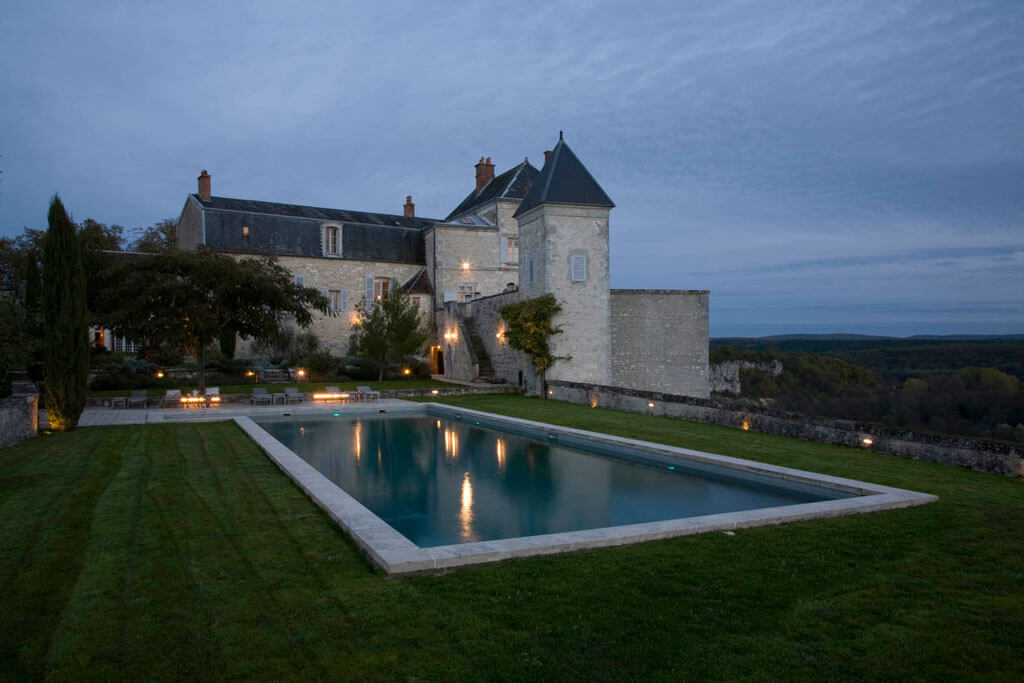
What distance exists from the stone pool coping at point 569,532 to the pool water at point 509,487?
0.26m

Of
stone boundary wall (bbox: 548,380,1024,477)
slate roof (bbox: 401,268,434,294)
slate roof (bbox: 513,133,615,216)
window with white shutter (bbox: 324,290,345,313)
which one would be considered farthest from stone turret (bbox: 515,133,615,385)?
window with white shutter (bbox: 324,290,345,313)

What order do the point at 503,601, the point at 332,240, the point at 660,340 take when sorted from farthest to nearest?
the point at 332,240 → the point at 660,340 → the point at 503,601

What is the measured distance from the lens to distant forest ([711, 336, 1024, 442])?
2334 centimetres

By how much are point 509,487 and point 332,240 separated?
22.8 m

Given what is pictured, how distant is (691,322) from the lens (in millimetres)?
21172

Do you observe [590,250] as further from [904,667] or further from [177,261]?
[904,667]

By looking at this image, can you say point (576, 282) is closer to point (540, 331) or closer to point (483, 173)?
point (540, 331)

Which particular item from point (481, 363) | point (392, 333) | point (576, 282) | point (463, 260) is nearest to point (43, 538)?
point (576, 282)

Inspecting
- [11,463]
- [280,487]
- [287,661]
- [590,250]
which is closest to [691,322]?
[590,250]

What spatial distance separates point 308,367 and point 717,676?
23.1 m

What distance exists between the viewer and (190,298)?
56.2 ft

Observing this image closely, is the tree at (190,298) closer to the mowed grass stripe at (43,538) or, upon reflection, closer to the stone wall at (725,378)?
the mowed grass stripe at (43,538)

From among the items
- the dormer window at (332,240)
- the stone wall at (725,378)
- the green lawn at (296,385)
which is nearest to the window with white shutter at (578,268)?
the green lawn at (296,385)

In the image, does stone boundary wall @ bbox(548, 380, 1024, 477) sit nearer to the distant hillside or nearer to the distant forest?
the distant forest
